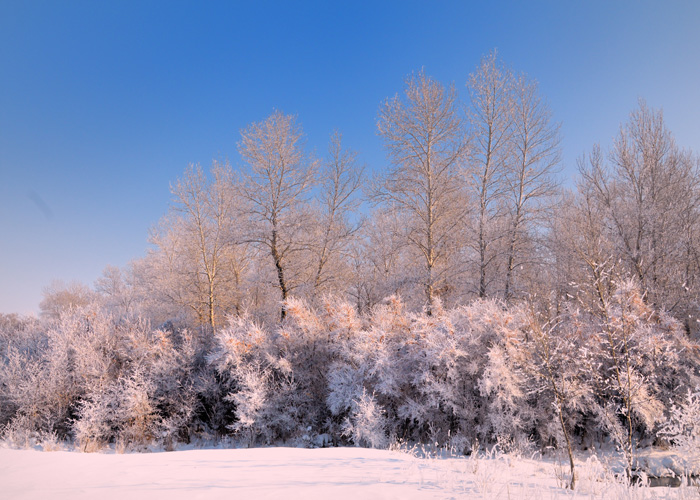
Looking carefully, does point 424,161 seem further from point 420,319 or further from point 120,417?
point 120,417

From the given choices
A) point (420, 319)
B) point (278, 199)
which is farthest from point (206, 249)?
point (420, 319)

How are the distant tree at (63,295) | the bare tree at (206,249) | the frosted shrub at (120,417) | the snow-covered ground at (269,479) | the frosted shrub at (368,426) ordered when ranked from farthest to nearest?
the distant tree at (63,295), the bare tree at (206,249), the frosted shrub at (120,417), the frosted shrub at (368,426), the snow-covered ground at (269,479)

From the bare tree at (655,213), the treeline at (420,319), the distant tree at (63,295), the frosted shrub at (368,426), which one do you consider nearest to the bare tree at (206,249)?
the treeline at (420,319)

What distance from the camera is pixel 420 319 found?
1098 centimetres

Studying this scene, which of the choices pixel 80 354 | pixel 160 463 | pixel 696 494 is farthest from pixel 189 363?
pixel 696 494

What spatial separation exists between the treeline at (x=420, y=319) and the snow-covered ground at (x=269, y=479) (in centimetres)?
297

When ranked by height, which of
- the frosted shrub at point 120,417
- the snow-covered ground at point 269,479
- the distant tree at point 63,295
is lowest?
the frosted shrub at point 120,417

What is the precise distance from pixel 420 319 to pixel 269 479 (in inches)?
275

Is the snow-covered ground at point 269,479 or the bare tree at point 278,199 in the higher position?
the bare tree at point 278,199

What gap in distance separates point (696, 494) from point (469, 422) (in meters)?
6.14

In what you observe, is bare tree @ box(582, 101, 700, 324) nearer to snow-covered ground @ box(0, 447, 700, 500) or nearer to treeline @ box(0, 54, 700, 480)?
treeline @ box(0, 54, 700, 480)

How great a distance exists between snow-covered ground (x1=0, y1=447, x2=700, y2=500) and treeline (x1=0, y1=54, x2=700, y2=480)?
2971 millimetres

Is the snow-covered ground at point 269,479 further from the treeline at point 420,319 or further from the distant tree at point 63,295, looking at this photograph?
the distant tree at point 63,295

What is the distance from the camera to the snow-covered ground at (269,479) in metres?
4.09
